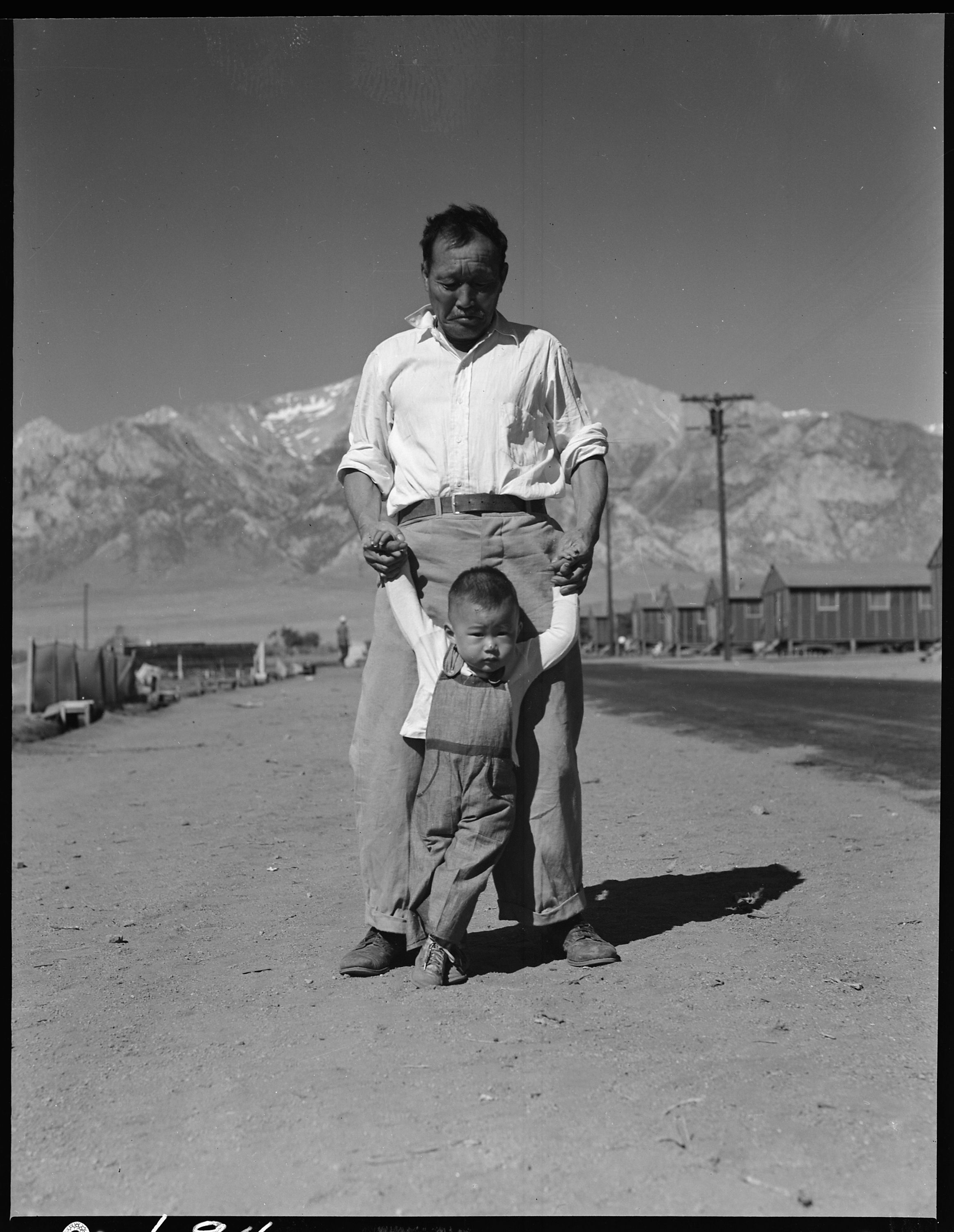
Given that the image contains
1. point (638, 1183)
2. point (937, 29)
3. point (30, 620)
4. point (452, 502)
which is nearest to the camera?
point (638, 1183)

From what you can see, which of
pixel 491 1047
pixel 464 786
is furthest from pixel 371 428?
pixel 491 1047

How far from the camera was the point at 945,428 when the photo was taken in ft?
9.13

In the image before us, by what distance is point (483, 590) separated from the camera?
3438 millimetres

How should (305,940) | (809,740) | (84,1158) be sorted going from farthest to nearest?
(809,740) → (305,940) → (84,1158)

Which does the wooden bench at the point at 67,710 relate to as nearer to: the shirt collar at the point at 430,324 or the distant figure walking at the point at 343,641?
the shirt collar at the point at 430,324

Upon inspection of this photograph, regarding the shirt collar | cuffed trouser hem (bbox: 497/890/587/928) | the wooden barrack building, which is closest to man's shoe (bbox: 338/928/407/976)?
cuffed trouser hem (bbox: 497/890/587/928)

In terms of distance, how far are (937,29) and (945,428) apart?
1.07 m

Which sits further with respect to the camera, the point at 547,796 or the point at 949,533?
the point at 547,796

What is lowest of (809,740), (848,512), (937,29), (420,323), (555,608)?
(809,740)

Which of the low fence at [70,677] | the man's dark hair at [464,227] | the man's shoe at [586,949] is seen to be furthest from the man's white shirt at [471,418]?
the low fence at [70,677]

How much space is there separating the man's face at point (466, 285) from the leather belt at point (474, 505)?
462 mm

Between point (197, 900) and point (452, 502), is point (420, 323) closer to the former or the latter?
point (452, 502)

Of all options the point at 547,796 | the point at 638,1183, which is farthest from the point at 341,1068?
the point at 547,796

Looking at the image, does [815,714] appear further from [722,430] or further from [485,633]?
[722,430]
